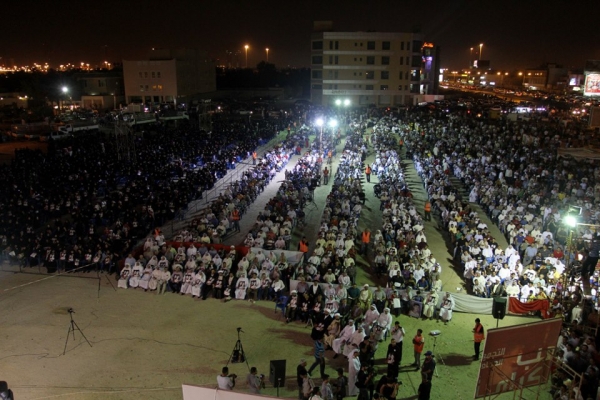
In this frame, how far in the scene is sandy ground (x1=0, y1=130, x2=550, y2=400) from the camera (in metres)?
9.86

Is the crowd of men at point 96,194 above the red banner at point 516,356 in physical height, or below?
below

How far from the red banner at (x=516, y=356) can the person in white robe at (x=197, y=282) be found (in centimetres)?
906

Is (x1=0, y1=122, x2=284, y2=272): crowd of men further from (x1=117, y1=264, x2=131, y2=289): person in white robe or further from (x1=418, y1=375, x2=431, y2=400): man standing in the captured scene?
(x1=418, y1=375, x2=431, y2=400): man standing

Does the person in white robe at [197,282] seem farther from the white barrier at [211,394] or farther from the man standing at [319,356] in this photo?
the white barrier at [211,394]

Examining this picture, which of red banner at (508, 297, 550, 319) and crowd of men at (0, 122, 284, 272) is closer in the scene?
red banner at (508, 297, 550, 319)

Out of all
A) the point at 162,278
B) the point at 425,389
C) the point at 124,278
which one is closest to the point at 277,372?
the point at 425,389

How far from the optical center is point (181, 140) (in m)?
34.9

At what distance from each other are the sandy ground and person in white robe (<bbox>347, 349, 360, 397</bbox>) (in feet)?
3.23

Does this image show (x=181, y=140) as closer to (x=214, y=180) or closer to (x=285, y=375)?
(x=214, y=180)

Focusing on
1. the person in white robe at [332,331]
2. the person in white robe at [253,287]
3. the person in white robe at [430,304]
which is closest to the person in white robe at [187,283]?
the person in white robe at [253,287]

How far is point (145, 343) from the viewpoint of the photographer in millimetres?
11398

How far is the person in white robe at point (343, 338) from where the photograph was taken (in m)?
10.6

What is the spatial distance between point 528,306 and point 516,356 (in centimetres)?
712

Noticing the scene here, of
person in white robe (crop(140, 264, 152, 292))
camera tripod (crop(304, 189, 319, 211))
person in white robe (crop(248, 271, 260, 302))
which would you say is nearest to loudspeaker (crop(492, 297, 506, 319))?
person in white robe (crop(248, 271, 260, 302))
